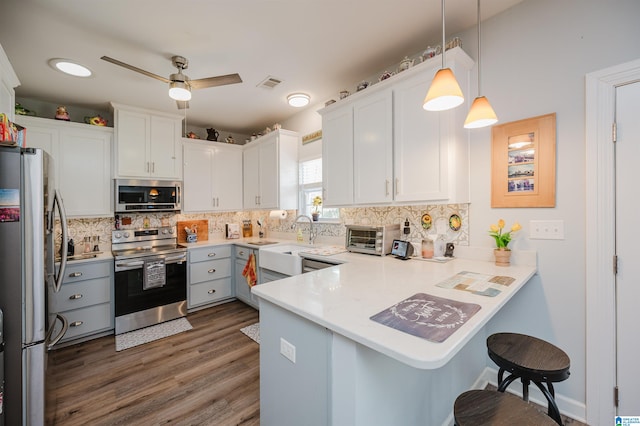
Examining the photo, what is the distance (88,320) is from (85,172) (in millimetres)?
1664

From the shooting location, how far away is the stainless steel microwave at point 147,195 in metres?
3.27

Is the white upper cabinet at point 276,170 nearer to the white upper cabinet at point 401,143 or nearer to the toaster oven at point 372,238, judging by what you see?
the white upper cabinet at point 401,143

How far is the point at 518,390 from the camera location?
6.36 feet

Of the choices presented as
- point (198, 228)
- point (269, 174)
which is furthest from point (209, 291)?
point (269, 174)

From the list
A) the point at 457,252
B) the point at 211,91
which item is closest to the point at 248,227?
the point at 211,91

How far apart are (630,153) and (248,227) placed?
4.31m

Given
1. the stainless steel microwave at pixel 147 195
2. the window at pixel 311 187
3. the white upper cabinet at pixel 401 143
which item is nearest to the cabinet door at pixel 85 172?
the stainless steel microwave at pixel 147 195

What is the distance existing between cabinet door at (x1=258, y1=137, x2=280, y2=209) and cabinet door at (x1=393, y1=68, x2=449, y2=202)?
1882 millimetres

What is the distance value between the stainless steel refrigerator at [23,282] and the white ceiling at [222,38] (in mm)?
1140

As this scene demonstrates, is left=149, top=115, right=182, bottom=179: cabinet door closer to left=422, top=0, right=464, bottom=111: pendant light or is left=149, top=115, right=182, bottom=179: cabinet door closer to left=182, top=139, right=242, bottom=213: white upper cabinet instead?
left=182, top=139, right=242, bottom=213: white upper cabinet

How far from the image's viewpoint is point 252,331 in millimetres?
2986

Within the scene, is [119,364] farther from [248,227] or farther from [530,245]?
[530,245]

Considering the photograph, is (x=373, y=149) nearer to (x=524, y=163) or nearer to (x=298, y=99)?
(x=524, y=163)

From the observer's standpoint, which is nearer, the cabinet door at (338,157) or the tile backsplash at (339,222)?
the tile backsplash at (339,222)
